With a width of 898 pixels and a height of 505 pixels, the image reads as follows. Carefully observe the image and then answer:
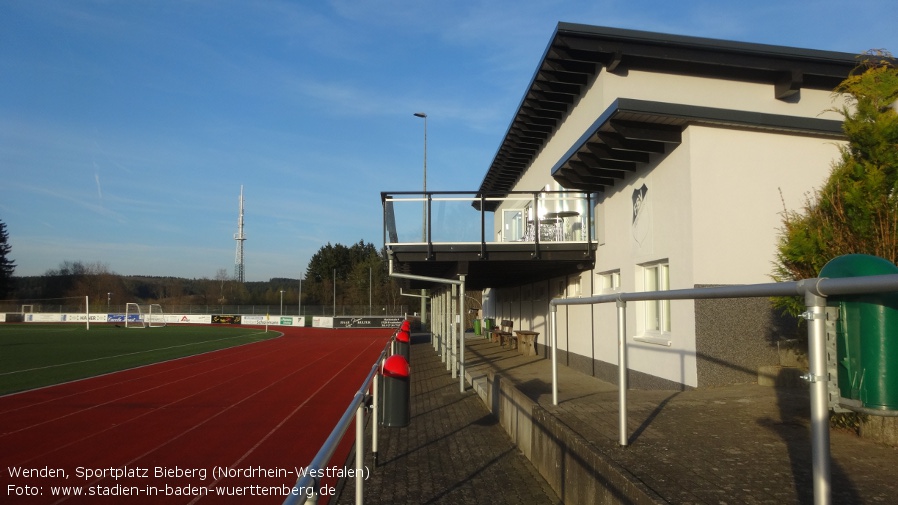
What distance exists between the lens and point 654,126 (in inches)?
411

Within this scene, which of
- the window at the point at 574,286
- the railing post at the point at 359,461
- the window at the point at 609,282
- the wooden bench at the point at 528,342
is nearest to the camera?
the railing post at the point at 359,461

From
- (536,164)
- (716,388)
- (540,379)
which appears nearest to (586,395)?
(716,388)

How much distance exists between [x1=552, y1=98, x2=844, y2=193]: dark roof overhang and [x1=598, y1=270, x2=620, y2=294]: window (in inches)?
101

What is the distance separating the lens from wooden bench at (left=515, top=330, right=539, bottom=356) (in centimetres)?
1983

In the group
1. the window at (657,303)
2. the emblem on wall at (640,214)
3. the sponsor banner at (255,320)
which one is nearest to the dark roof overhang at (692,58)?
the emblem on wall at (640,214)

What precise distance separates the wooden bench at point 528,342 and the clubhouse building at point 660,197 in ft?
6.91

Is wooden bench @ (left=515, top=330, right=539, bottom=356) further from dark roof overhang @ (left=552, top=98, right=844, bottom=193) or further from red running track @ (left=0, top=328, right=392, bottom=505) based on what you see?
dark roof overhang @ (left=552, top=98, right=844, bottom=193)

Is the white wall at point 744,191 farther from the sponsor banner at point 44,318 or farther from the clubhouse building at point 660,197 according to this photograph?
the sponsor banner at point 44,318

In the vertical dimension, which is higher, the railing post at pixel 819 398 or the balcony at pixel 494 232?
the balcony at pixel 494 232

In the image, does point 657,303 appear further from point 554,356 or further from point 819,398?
point 819,398

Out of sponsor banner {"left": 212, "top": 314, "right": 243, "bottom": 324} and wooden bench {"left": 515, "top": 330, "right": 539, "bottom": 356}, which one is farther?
sponsor banner {"left": 212, "top": 314, "right": 243, "bottom": 324}

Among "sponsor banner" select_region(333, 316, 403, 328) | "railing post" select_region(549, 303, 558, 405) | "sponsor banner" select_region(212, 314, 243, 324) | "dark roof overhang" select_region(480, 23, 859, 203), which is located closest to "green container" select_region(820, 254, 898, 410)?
"railing post" select_region(549, 303, 558, 405)

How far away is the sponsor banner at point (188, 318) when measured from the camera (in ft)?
253

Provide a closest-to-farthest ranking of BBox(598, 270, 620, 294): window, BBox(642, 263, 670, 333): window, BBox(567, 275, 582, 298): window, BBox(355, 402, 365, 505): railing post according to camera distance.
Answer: BBox(355, 402, 365, 505): railing post
BBox(642, 263, 670, 333): window
BBox(598, 270, 620, 294): window
BBox(567, 275, 582, 298): window
